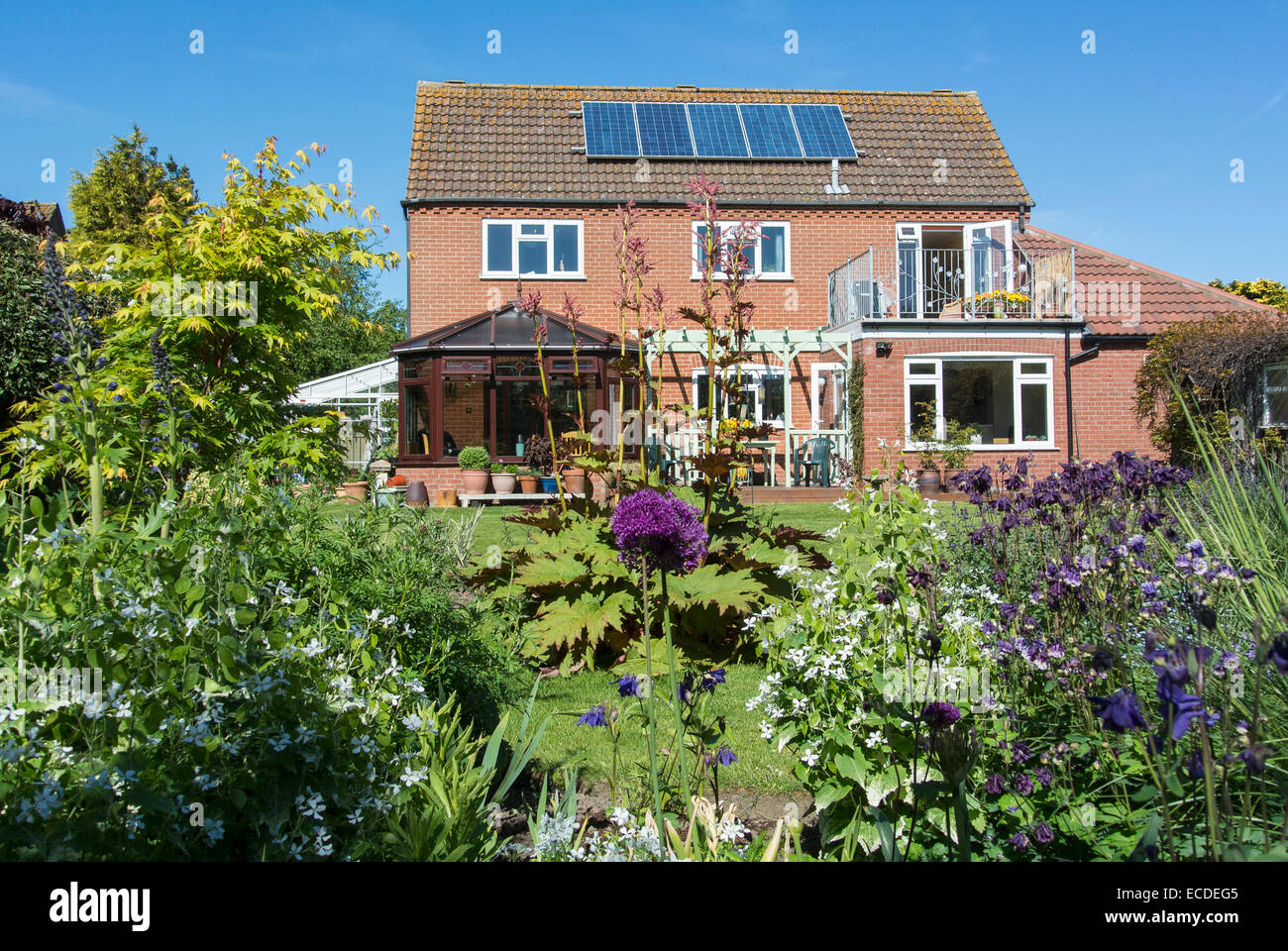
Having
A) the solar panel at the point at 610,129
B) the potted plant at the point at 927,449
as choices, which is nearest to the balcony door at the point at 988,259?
the potted plant at the point at 927,449

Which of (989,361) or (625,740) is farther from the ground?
(989,361)

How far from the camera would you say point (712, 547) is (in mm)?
5047

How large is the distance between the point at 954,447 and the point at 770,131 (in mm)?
9349

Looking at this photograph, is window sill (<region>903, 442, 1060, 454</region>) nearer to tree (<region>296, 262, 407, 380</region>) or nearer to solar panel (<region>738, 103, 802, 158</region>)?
solar panel (<region>738, 103, 802, 158</region>)

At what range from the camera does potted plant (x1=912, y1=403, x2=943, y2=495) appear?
16.5 meters

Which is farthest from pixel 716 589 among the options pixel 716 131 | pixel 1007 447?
pixel 716 131

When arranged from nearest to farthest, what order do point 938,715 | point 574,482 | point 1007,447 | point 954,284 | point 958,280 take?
point 938,715 < point 574,482 < point 1007,447 < point 954,284 < point 958,280

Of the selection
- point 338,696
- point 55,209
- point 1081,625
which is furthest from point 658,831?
point 55,209

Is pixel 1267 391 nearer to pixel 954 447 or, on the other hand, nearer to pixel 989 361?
pixel 989 361

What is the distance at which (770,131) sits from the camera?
70.5 ft

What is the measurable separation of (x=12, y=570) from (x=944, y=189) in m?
21.5

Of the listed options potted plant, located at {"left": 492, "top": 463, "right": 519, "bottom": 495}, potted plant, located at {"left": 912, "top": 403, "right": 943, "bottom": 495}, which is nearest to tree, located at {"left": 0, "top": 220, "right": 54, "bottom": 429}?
potted plant, located at {"left": 492, "top": 463, "right": 519, "bottom": 495}

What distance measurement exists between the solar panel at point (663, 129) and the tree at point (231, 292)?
14511 millimetres

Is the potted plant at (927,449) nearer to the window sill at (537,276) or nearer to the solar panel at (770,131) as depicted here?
the solar panel at (770,131)
